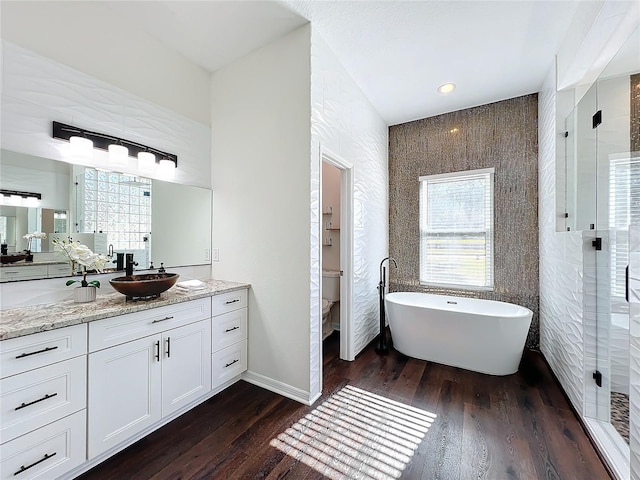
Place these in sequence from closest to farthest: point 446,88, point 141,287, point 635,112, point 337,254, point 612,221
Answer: point 635,112 < point 612,221 < point 141,287 < point 446,88 < point 337,254

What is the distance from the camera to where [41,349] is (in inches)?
50.8

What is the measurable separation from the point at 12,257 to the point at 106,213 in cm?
58

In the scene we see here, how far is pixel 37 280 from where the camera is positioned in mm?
1704

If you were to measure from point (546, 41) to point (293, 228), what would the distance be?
2592 mm

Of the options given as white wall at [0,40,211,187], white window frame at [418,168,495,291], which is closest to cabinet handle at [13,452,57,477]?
white wall at [0,40,211,187]

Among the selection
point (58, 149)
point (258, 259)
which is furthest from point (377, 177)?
point (58, 149)

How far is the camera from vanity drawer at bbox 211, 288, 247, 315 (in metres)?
2.15

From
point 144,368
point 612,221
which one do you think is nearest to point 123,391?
point 144,368

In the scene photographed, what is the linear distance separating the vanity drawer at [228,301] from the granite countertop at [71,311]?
0.33 ft

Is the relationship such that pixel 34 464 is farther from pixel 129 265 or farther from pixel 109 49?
pixel 109 49

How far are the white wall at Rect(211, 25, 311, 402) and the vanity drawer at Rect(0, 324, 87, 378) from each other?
1.20 m

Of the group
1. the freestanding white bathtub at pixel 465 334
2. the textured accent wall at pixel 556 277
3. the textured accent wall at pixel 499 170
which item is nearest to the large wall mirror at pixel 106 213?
the freestanding white bathtub at pixel 465 334

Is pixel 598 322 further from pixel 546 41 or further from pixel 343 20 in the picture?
pixel 343 20

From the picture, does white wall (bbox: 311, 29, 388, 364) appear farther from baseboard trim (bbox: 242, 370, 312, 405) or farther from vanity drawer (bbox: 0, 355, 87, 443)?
vanity drawer (bbox: 0, 355, 87, 443)
